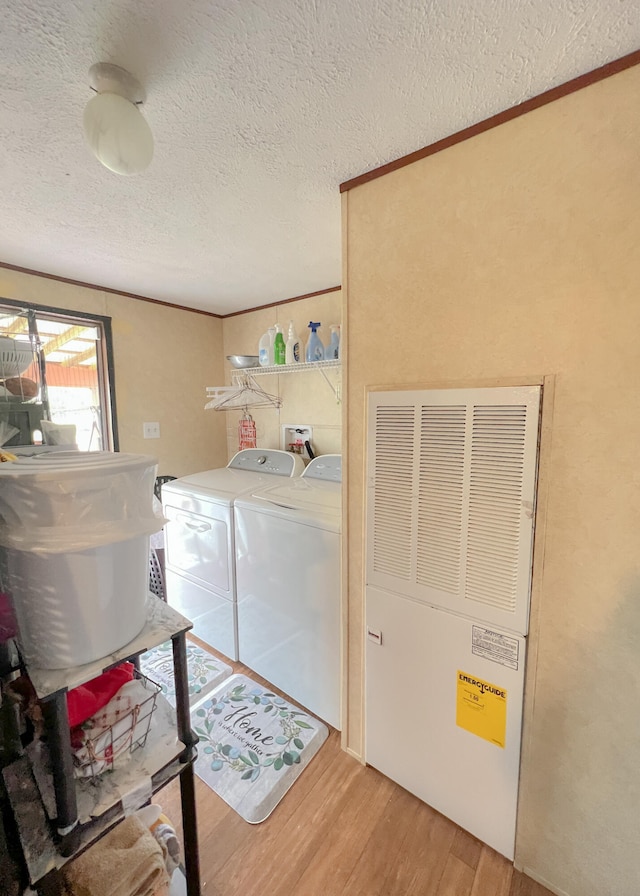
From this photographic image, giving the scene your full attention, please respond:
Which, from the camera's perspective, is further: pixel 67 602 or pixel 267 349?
pixel 267 349

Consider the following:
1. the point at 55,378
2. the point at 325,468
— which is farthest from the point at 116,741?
the point at 55,378

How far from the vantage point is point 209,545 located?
2.04 meters

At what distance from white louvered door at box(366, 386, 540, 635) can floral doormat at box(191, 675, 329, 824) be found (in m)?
0.90

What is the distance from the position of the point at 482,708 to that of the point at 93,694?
114cm

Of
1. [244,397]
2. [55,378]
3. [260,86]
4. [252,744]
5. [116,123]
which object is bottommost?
[252,744]

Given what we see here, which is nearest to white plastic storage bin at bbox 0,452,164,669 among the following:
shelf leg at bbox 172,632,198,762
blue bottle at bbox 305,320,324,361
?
shelf leg at bbox 172,632,198,762

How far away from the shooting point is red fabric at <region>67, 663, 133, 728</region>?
845mm

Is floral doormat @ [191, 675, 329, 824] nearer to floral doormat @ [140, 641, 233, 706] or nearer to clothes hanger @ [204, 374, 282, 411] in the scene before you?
floral doormat @ [140, 641, 233, 706]

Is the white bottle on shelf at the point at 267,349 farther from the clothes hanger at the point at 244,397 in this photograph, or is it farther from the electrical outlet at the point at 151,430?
the electrical outlet at the point at 151,430

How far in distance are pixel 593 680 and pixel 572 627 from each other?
142 millimetres

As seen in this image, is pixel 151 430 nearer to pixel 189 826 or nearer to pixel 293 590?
pixel 293 590

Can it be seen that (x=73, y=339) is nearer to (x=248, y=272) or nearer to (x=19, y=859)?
(x=248, y=272)

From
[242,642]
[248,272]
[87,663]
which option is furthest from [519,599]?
[248,272]

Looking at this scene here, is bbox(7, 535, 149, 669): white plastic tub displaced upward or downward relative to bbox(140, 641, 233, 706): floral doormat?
upward
